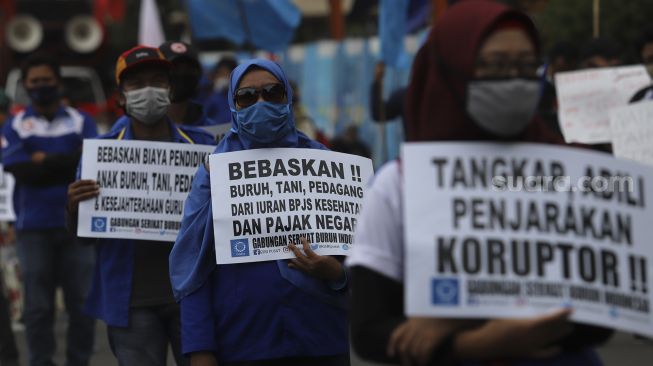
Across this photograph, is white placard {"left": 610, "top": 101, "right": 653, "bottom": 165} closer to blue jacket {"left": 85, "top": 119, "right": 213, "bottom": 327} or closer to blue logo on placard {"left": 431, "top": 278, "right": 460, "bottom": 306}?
blue jacket {"left": 85, "top": 119, "right": 213, "bottom": 327}

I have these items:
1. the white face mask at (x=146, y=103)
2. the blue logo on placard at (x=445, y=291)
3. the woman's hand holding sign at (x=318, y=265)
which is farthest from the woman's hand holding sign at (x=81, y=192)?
the blue logo on placard at (x=445, y=291)

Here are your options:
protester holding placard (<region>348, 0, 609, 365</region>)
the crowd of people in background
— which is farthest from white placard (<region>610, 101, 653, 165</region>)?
protester holding placard (<region>348, 0, 609, 365</region>)

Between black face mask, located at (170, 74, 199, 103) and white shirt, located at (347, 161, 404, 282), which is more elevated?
black face mask, located at (170, 74, 199, 103)

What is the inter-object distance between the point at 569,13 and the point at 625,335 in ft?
29.3

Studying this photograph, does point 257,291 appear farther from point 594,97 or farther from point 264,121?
point 594,97

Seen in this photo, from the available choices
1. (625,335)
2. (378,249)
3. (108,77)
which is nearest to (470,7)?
(378,249)

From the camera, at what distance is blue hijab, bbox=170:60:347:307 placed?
16.3ft

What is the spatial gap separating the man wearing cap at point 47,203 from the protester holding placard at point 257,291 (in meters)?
3.94

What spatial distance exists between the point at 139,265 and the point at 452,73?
10.7 feet

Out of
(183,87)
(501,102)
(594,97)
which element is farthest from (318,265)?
(594,97)

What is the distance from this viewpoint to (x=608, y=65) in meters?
9.83

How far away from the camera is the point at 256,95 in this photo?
A: 507 cm

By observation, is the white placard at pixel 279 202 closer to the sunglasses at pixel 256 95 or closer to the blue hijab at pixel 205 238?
the blue hijab at pixel 205 238

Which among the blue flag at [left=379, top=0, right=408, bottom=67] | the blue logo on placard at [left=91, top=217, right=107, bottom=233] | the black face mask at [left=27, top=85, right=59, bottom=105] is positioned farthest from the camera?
the blue flag at [left=379, top=0, right=408, bottom=67]
